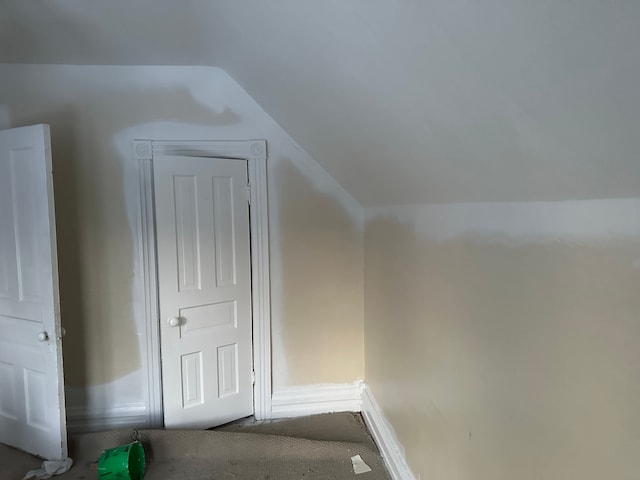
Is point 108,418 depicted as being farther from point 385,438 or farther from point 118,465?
point 385,438

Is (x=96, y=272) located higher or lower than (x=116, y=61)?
lower

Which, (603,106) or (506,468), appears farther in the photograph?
(506,468)

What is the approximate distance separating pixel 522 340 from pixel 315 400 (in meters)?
2.09

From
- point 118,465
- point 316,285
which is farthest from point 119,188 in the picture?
point 118,465

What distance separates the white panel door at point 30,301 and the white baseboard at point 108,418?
315 millimetres

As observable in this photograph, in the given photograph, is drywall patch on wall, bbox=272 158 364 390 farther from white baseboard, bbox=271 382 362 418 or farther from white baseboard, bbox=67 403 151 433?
white baseboard, bbox=67 403 151 433

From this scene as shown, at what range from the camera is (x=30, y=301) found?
233cm

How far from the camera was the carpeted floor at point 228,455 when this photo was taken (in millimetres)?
2252

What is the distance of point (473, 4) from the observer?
2.64 feet

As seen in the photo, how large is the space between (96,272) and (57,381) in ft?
2.32

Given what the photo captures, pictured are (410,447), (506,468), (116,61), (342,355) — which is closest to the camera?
(506,468)

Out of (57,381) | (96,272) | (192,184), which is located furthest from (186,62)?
(57,381)

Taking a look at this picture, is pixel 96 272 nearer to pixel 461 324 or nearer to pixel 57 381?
pixel 57 381

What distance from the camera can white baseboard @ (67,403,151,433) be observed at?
270 centimetres
